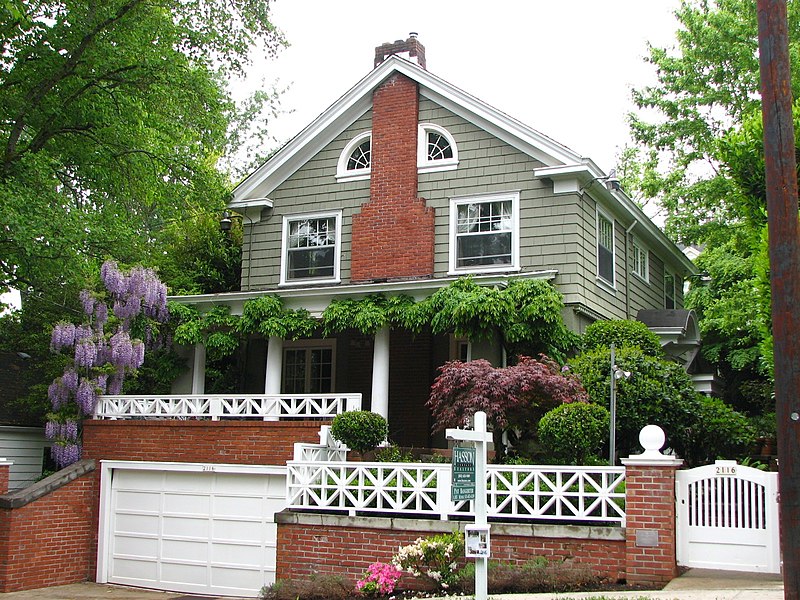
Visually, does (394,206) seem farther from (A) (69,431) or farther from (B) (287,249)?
(A) (69,431)

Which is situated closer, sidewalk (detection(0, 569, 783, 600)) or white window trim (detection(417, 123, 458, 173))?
sidewalk (detection(0, 569, 783, 600))

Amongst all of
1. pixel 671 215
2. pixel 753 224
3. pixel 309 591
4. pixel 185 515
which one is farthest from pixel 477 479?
pixel 671 215

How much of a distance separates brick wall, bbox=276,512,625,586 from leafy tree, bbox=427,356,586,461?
2120 mm

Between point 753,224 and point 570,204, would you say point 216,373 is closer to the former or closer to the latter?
point 570,204

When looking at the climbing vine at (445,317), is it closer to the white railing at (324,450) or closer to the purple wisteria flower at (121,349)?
the purple wisteria flower at (121,349)

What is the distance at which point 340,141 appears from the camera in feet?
72.7

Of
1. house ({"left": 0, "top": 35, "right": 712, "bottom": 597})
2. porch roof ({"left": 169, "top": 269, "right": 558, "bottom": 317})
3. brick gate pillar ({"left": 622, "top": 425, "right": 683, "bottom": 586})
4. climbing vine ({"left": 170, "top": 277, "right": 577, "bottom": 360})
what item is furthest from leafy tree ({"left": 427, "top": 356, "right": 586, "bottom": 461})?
brick gate pillar ({"left": 622, "top": 425, "right": 683, "bottom": 586})

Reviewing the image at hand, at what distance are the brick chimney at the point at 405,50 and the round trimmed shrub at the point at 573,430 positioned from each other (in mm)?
11411

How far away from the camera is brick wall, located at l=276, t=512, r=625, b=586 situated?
12469 mm

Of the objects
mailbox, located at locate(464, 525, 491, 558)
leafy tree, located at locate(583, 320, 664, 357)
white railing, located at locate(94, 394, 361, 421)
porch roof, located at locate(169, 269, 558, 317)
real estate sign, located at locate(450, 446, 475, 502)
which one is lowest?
mailbox, located at locate(464, 525, 491, 558)

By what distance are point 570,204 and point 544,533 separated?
852cm

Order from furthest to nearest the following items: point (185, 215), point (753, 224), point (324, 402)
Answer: point (185, 215), point (324, 402), point (753, 224)

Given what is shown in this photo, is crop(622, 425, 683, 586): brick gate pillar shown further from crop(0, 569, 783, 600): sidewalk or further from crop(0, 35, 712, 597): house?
crop(0, 35, 712, 597): house

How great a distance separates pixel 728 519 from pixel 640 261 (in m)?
13.1
